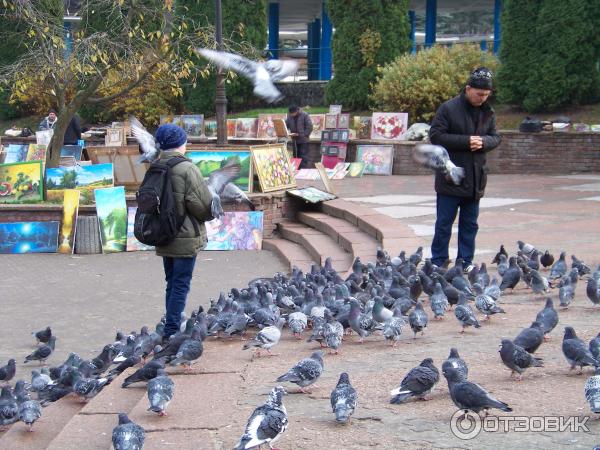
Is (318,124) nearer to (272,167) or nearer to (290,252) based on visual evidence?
(272,167)

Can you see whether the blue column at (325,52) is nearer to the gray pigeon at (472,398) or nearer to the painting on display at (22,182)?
the painting on display at (22,182)

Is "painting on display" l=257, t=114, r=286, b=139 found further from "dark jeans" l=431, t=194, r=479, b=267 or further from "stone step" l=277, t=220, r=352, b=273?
"dark jeans" l=431, t=194, r=479, b=267

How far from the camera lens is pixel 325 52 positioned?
3581 centimetres

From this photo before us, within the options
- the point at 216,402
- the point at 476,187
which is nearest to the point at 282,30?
the point at 476,187

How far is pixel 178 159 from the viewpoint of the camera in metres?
7.44

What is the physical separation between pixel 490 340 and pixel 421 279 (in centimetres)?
157

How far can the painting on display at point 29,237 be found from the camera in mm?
14844

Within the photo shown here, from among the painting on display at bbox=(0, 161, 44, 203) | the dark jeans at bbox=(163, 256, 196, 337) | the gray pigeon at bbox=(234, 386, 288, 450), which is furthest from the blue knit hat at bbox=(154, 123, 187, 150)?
the painting on display at bbox=(0, 161, 44, 203)

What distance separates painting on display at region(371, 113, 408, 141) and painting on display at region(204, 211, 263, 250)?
28.5 feet

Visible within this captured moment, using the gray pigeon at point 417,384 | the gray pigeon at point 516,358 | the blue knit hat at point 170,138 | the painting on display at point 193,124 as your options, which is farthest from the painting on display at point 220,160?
the painting on display at point 193,124

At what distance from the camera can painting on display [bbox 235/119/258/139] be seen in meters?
25.5

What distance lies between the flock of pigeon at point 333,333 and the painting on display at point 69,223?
19.5 feet

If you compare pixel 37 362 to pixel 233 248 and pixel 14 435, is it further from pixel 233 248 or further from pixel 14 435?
pixel 233 248

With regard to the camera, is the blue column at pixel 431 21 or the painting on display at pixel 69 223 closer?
the painting on display at pixel 69 223
